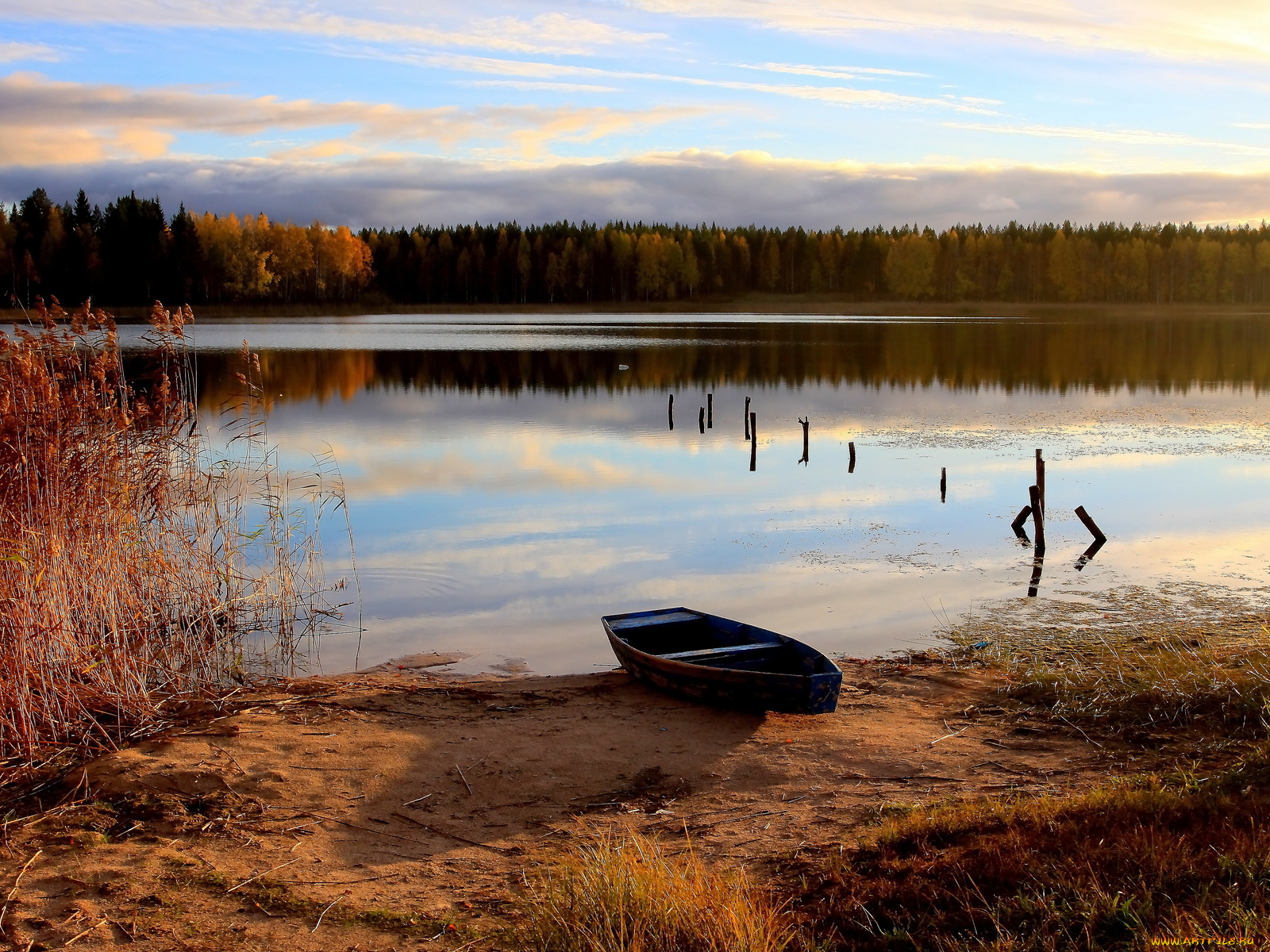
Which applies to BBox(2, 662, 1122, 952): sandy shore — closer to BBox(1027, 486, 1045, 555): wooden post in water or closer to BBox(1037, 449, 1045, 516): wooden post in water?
BBox(1027, 486, 1045, 555): wooden post in water

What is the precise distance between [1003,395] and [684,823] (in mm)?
37465

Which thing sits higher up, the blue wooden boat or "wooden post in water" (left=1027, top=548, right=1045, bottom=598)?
the blue wooden boat

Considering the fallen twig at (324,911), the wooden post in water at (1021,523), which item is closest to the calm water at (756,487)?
the wooden post in water at (1021,523)

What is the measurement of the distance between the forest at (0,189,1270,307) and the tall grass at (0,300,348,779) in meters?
97.6

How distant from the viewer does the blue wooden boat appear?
964cm

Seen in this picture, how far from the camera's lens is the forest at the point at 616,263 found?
103375 mm

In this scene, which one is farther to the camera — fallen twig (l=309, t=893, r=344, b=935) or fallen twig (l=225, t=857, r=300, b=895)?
fallen twig (l=225, t=857, r=300, b=895)

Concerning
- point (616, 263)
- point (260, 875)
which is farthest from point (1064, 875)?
point (616, 263)

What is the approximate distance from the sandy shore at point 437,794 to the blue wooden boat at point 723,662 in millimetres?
214

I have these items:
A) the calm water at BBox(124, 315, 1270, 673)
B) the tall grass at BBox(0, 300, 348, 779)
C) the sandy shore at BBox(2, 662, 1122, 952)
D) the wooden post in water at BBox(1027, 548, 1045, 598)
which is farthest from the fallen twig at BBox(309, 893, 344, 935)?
the wooden post in water at BBox(1027, 548, 1045, 598)

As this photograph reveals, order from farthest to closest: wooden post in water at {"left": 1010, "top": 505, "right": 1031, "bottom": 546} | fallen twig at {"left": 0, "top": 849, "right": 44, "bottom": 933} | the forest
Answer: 1. the forest
2. wooden post in water at {"left": 1010, "top": 505, "right": 1031, "bottom": 546}
3. fallen twig at {"left": 0, "top": 849, "right": 44, "bottom": 933}

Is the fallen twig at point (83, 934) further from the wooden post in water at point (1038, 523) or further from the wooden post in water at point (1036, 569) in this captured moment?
the wooden post in water at point (1038, 523)

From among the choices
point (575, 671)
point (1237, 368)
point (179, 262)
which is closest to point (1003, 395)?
point (1237, 368)

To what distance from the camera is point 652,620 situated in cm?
1195
